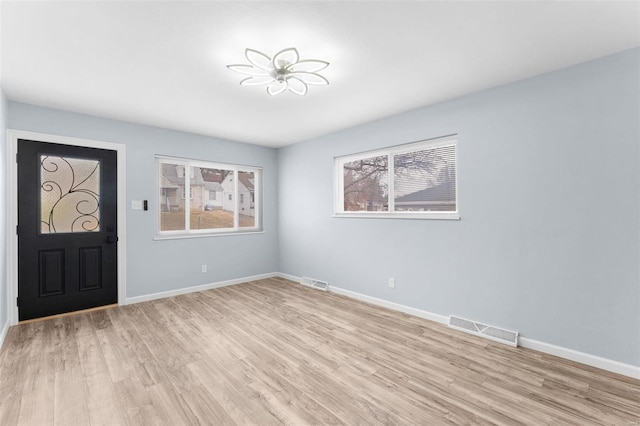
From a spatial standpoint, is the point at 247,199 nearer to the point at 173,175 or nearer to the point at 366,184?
the point at 173,175

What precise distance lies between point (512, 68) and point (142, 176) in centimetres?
454

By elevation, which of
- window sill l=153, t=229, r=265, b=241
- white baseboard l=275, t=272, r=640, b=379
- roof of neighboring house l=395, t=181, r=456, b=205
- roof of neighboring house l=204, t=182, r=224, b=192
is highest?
roof of neighboring house l=204, t=182, r=224, b=192

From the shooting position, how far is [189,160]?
180 inches

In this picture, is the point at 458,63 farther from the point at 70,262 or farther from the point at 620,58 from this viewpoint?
the point at 70,262

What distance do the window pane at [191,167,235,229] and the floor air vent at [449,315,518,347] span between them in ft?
12.5

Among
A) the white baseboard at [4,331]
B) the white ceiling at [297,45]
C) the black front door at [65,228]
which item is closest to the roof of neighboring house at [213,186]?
the black front door at [65,228]

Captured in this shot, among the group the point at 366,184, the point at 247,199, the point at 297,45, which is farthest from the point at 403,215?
the point at 247,199

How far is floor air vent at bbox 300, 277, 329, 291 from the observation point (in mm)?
4618

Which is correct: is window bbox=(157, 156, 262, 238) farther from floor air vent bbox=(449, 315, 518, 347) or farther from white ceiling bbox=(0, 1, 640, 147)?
floor air vent bbox=(449, 315, 518, 347)

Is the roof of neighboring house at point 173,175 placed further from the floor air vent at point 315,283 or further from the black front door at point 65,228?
the floor air vent at point 315,283

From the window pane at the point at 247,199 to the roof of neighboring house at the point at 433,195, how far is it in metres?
2.86

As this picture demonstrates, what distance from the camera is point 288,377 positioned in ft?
7.23

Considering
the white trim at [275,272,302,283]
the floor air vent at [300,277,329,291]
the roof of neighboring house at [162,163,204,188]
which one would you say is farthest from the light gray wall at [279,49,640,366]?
the roof of neighboring house at [162,163,204,188]

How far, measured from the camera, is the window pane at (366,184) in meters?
3.98
